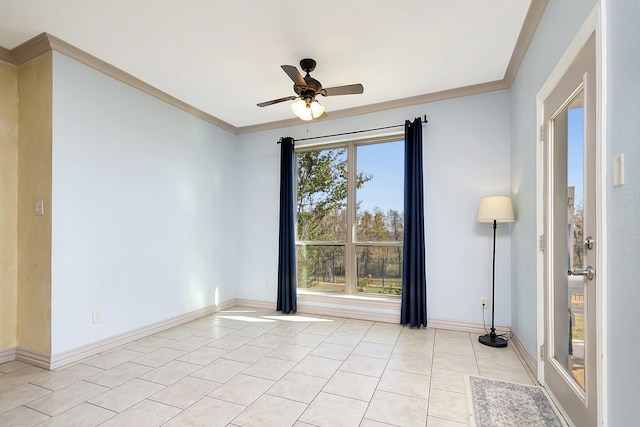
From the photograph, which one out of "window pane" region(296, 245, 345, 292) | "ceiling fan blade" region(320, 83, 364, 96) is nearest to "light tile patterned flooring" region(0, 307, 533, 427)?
"window pane" region(296, 245, 345, 292)

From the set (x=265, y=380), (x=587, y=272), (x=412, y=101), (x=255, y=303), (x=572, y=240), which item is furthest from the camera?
(x=255, y=303)

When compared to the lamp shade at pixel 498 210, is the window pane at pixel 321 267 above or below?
below

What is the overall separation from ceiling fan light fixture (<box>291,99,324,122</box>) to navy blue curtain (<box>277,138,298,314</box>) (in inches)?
59.6

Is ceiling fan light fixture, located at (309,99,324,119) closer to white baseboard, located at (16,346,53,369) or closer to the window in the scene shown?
the window

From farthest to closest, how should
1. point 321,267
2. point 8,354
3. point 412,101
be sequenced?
point 321,267 → point 412,101 → point 8,354

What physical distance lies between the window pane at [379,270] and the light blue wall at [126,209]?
6.82 ft

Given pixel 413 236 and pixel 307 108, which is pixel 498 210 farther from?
pixel 307 108

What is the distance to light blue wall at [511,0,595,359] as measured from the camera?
1.95 m

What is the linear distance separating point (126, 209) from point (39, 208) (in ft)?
2.29

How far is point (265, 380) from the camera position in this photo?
2482 mm

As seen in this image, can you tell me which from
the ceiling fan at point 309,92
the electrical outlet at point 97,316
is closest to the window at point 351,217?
the ceiling fan at point 309,92

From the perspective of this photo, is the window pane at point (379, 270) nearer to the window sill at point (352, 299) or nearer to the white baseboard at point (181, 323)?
the window sill at point (352, 299)

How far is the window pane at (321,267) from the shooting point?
445 cm

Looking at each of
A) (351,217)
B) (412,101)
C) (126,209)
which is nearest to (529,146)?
(412,101)
